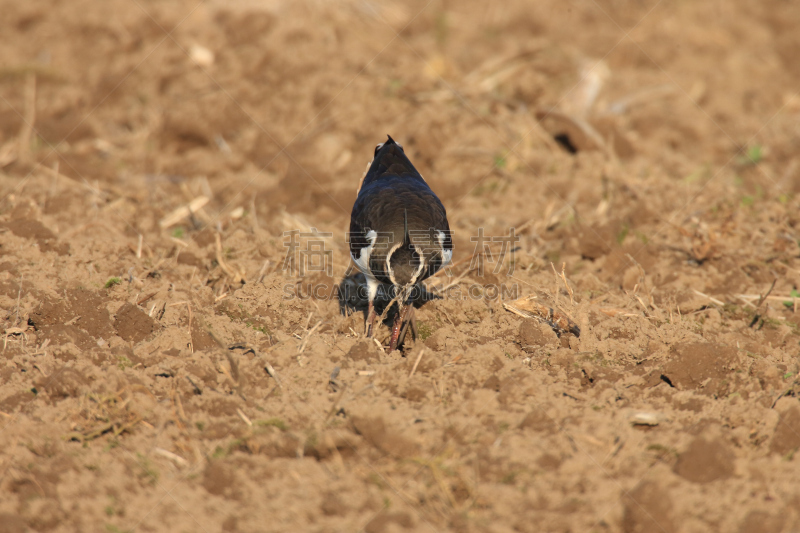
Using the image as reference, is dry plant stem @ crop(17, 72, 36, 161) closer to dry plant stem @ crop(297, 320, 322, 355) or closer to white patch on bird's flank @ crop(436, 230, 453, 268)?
dry plant stem @ crop(297, 320, 322, 355)

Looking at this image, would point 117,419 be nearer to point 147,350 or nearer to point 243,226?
point 147,350

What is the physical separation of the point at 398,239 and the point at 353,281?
4.76 feet

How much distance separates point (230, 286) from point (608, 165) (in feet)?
16.8

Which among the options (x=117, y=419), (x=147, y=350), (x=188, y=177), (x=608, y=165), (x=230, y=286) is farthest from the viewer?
(x=188, y=177)

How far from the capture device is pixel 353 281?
6.56 meters

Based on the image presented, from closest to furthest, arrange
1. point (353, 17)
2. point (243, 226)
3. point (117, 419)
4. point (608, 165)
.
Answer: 1. point (117, 419)
2. point (243, 226)
3. point (608, 165)
4. point (353, 17)

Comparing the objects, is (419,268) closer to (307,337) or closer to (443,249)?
(443,249)

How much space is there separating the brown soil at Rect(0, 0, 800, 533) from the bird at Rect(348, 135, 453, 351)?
1.42 ft

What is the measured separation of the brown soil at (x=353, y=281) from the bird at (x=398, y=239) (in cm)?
43

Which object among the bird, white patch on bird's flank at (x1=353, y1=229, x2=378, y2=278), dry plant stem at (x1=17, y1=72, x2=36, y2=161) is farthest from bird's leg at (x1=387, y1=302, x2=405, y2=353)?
dry plant stem at (x1=17, y1=72, x2=36, y2=161)

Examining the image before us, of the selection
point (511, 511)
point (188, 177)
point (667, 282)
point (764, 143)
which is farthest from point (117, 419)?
point (764, 143)

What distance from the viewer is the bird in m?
Result: 5.02

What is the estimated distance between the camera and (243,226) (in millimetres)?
6945

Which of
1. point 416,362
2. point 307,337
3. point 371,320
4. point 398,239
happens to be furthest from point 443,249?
point 307,337
